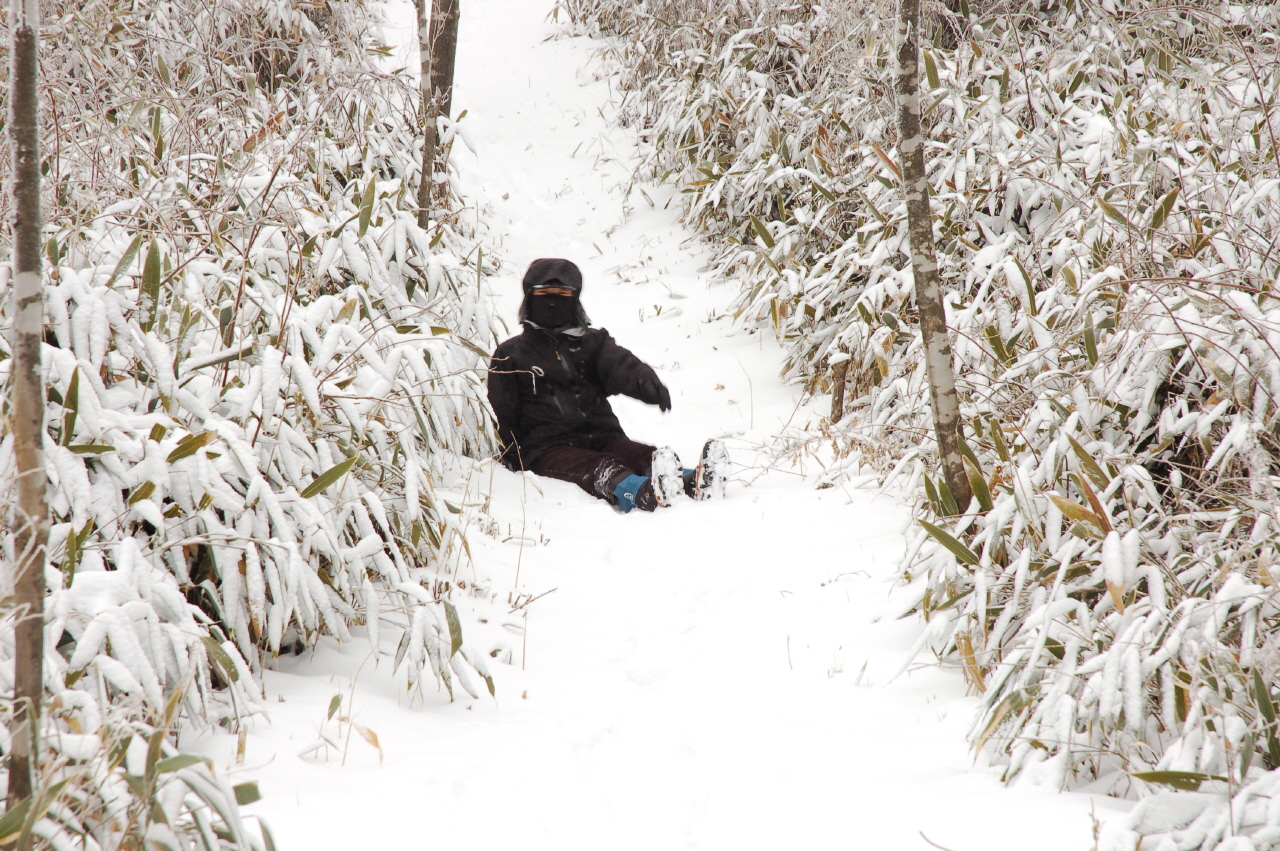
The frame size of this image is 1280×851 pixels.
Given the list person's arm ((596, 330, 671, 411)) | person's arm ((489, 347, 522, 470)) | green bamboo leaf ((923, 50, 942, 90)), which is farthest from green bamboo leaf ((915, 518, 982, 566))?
green bamboo leaf ((923, 50, 942, 90))

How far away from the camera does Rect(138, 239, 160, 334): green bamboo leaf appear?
201cm

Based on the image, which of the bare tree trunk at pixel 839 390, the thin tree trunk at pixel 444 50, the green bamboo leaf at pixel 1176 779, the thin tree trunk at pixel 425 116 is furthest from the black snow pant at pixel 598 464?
the green bamboo leaf at pixel 1176 779

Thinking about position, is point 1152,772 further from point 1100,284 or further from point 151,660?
point 151,660

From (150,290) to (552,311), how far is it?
86.1 inches

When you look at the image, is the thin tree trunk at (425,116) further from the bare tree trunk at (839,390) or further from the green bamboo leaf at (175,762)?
the green bamboo leaf at (175,762)

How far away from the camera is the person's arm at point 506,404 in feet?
13.2

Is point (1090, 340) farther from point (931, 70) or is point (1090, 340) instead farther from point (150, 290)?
point (931, 70)

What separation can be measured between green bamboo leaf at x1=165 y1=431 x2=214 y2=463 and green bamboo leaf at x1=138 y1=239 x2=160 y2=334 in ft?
1.23


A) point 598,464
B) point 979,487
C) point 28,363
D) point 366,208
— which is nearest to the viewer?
point 28,363


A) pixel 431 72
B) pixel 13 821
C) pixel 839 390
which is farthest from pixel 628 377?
pixel 13 821

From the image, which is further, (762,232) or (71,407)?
(762,232)

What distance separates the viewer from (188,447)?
5.89 ft

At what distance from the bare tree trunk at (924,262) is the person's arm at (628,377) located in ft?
6.24

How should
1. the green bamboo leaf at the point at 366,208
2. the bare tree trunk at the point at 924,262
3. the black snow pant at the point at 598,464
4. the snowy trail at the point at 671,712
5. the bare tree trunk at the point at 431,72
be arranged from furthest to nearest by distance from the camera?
the bare tree trunk at the point at 431,72 → the black snow pant at the point at 598,464 → the green bamboo leaf at the point at 366,208 → the bare tree trunk at the point at 924,262 → the snowy trail at the point at 671,712
